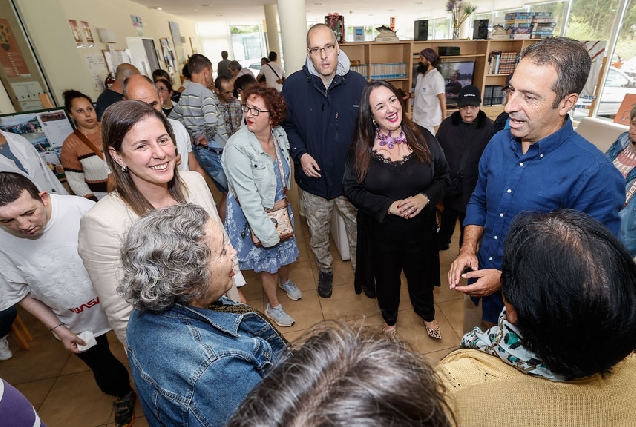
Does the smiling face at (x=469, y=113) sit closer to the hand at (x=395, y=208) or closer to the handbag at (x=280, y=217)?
the hand at (x=395, y=208)

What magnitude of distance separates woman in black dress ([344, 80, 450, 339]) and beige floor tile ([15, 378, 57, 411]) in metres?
2.38

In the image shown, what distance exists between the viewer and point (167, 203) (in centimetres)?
140

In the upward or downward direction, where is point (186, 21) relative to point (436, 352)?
upward

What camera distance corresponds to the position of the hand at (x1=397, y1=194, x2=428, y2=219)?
5.83 feet

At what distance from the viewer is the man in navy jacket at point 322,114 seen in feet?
7.27

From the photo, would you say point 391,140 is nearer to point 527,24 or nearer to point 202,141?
point 202,141

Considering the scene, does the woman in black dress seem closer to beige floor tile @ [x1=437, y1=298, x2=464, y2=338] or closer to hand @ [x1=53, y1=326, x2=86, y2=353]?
beige floor tile @ [x1=437, y1=298, x2=464, y2=338]

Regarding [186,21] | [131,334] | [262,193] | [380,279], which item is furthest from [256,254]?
[186,21]

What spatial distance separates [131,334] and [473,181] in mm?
2565

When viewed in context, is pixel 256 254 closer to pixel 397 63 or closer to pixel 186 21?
pixel 397 63

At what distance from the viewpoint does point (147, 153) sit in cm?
125

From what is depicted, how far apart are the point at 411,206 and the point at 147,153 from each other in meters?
1.33

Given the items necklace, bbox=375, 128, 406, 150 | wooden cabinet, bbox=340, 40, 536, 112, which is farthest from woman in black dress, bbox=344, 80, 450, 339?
wooden cabinet, bbox=340, 40, 536, 112

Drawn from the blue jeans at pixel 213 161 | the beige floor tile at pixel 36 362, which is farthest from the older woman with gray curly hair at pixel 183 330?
the blue jeans at pixel 213 161
